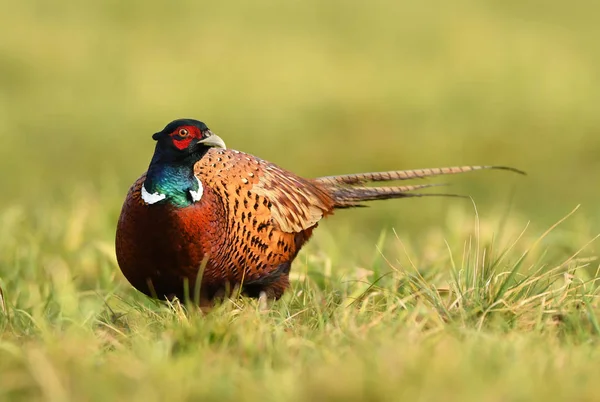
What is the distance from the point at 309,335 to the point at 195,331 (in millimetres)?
378

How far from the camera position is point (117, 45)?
13750 mm

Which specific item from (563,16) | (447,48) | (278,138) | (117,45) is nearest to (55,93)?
(117,45)

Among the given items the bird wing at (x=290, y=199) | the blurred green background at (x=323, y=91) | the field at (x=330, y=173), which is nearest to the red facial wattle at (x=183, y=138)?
the bird wing at (x=290, y=199)

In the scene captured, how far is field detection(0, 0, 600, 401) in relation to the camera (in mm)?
3092

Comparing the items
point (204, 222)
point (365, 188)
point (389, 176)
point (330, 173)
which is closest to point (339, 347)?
point (204, 222)

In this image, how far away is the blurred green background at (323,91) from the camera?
10211 millimetres

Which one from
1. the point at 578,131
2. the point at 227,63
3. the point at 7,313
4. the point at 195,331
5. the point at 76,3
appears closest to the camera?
the point at 195,331

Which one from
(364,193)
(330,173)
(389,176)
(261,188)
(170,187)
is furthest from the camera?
(330,173)

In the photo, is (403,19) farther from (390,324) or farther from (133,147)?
(390,324)

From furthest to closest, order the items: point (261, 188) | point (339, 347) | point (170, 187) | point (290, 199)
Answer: point (290, 199)
point (261, 188)
point (170, 187)
point (339, 347)

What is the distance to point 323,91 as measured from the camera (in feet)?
41.7

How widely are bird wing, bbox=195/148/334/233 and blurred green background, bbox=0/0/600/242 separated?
2990mm

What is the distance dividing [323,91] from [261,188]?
7.91m

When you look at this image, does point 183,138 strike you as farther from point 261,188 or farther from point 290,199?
point 290,199
